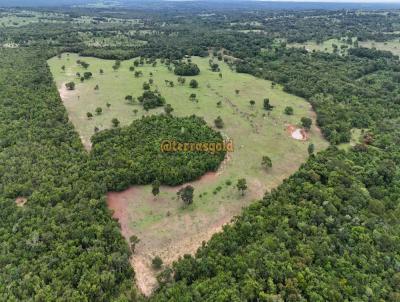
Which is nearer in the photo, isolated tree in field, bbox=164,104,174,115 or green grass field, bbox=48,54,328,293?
green grass field, bbox=48,54,328,293

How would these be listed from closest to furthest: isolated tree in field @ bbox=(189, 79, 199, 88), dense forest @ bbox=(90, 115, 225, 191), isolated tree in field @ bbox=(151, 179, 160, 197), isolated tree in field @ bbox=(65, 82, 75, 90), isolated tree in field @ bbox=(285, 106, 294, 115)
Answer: isolated tree in field @ bbox=(151, 179, 160, 197) → dense forest @ bbox=(90, 115, 225, 191) → isolated tree in field @ bbox=(285, 106, 294, 115) → isolated tree in field @ bbox=(65, 82, 75, 90) → isolated tree in field @ bbox=(189, 79, 199, 88)

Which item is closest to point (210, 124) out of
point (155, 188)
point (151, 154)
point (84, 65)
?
point (151, 154)

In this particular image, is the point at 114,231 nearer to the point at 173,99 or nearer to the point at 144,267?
the point at 144,267

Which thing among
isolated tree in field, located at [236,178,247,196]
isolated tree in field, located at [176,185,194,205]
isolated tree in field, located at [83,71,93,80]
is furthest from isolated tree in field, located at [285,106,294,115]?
isolated tree in field, located at [83,71,93,80]

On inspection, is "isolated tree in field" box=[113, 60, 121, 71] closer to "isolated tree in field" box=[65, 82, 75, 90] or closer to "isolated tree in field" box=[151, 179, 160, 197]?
"isolated tree in field" box=[65, 82, 75, 90]

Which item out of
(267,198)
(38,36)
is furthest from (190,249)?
(38,36)

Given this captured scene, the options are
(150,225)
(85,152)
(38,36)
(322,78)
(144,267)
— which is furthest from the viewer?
(38,36)
